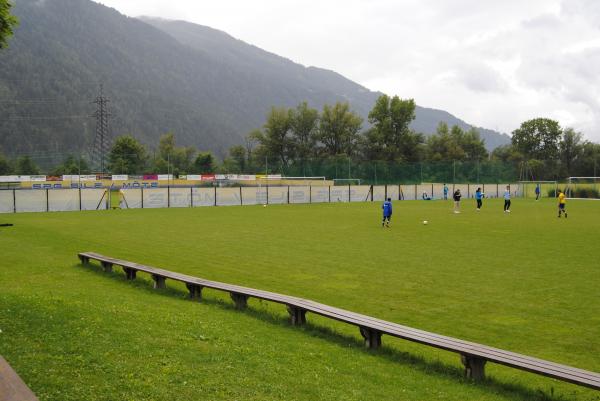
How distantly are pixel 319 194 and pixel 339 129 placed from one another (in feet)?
183

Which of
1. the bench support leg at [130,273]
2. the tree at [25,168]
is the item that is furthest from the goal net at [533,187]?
the tree at [25,168]

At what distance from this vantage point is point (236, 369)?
5.47 metres

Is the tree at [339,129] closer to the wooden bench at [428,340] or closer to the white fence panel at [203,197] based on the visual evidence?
the white fence panel at [203,197]

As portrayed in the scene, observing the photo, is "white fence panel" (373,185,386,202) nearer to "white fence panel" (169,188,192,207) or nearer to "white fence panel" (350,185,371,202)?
"white fence panel" (350,185,371,202)

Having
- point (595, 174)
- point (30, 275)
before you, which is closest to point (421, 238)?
point (30, 275)

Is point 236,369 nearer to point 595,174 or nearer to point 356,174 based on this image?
point 356,174

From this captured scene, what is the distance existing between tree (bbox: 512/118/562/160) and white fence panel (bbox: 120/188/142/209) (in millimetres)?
94379

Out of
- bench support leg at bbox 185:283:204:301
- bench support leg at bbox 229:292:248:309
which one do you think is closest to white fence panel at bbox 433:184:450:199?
bench support leg at bbox 185:283:204:301

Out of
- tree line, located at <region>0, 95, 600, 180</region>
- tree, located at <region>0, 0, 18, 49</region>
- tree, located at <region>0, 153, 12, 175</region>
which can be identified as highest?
tree line, located at <region>0, 95, 600, 180</region>

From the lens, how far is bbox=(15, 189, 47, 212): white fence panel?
33.7 m

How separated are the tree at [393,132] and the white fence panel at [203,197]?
60.3m

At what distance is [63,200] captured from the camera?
118 feet

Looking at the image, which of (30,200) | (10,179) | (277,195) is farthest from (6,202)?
(10,179)

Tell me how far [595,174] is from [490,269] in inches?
2520
